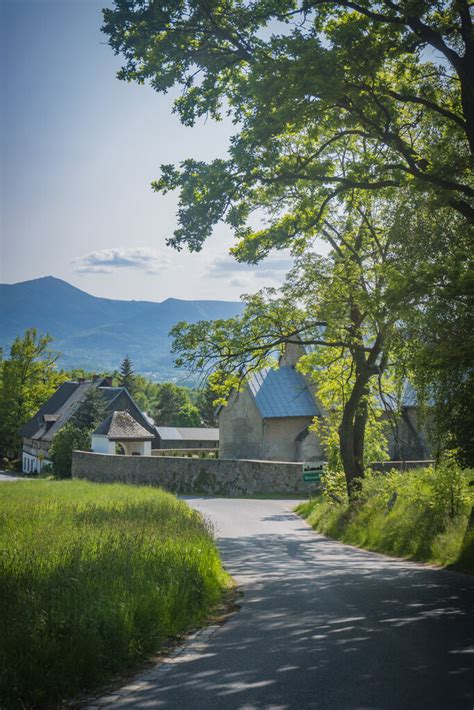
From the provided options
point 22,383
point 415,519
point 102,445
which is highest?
point 22,383

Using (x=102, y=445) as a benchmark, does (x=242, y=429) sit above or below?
above

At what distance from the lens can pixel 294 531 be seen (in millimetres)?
20750

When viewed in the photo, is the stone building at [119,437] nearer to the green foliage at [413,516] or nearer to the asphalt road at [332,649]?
the green foliage at [413,516]

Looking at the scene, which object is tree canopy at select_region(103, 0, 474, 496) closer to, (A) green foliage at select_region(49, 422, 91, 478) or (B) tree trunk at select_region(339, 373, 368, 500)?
(B) tree trunk at select_region(339, 373, 368, 500)

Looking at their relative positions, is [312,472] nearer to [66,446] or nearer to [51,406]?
[66,446]

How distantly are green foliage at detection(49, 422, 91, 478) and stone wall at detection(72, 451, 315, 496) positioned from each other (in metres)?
12.7

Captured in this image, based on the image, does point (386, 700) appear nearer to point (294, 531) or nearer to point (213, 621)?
point (213, 621)

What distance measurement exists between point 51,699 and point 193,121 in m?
10.2

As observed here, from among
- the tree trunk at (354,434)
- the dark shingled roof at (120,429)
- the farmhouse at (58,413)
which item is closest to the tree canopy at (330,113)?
the tree trunk at (354,434)

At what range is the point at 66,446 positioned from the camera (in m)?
57.1

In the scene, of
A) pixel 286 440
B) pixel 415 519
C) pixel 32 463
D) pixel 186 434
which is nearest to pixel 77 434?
pixel 286 440

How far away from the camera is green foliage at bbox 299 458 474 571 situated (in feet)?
44.7

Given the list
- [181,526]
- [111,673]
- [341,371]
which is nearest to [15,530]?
[181,526]

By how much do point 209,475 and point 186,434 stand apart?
65916 mm
